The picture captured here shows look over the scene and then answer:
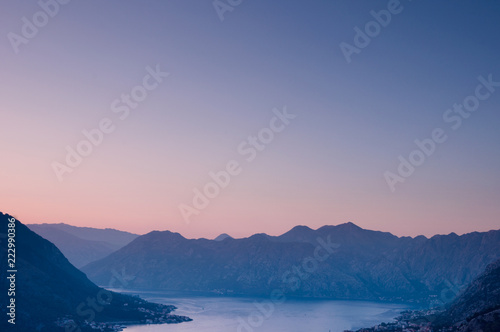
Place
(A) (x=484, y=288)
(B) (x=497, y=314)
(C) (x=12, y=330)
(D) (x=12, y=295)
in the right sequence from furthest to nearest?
1. (A) (x=484, y=288)
2. (D) (x=12, y=295)
3. (C) (x=12, y=330)
4. (B) (x=497, y=314)

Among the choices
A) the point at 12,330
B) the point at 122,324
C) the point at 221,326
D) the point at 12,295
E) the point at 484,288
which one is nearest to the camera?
the point at 12,330

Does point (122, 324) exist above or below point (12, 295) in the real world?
below

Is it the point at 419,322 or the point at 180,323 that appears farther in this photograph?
the point at 180,323

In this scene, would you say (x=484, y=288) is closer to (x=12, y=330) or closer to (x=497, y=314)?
(x=497, y=314)

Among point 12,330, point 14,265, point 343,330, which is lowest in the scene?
point 343,330

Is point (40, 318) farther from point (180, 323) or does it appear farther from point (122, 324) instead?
point (180, 323)

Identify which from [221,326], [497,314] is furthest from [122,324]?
[497,314]
